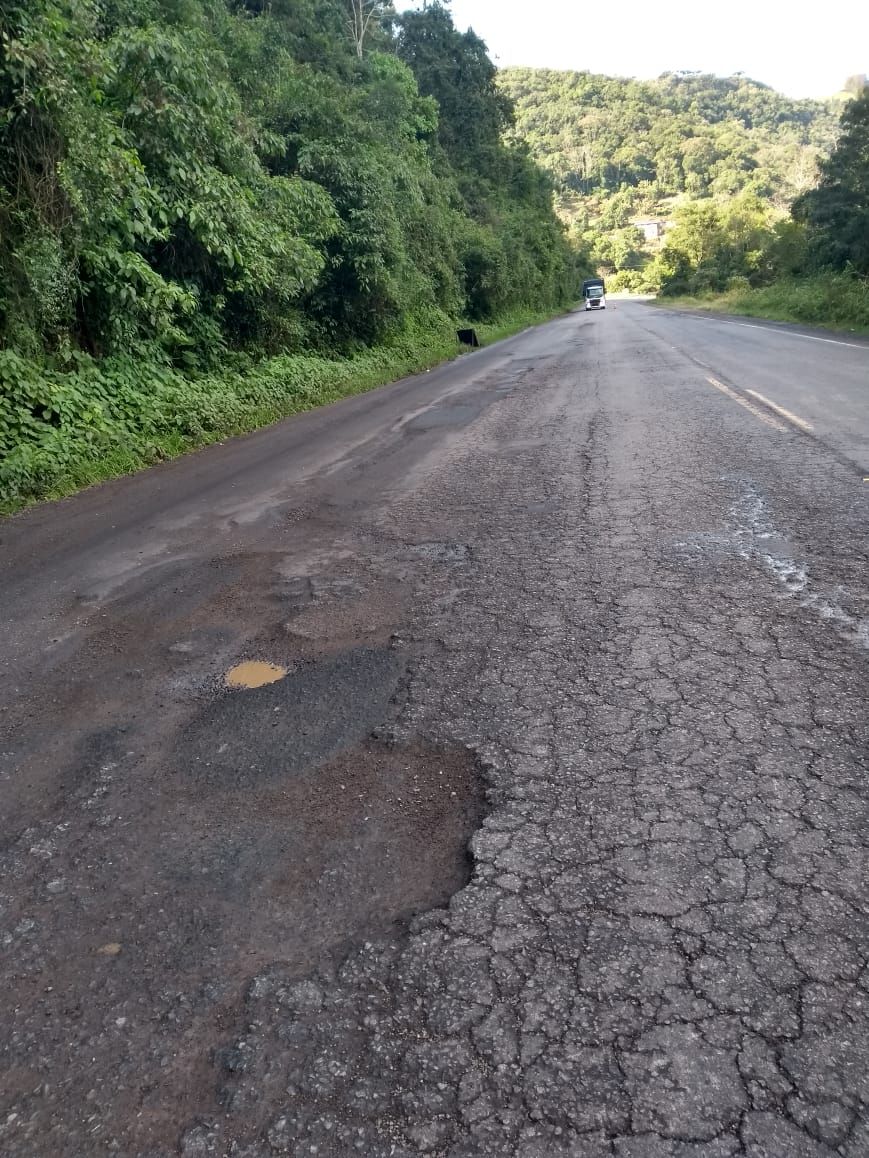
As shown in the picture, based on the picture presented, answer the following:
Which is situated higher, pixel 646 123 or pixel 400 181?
pixel 646 123

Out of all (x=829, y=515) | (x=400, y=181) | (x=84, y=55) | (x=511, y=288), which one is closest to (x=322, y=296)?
(x=400, y=181)

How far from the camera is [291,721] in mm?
3637

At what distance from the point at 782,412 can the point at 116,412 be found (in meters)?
8.20

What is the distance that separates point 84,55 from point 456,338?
19.9 m

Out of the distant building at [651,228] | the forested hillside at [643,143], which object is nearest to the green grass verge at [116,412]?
the forested hillside at [643,143]

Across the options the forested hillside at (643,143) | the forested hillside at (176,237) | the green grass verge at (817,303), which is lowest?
the green grass verge at (817,303)

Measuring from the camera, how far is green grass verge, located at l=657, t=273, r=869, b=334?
83.8ft

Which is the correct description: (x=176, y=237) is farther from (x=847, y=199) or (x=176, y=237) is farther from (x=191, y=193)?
(x=847, y=199)

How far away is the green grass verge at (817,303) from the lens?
25531 mm

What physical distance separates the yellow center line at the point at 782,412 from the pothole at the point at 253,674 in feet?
22.6

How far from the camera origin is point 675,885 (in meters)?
2.43

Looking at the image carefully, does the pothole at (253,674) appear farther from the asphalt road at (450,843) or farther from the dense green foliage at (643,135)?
the dense green foliage at (643,135)

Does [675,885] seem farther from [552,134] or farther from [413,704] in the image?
[552,134]

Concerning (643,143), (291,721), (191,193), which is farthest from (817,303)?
(643,143)
